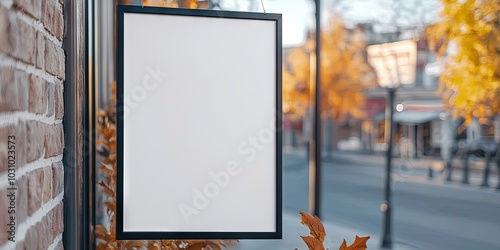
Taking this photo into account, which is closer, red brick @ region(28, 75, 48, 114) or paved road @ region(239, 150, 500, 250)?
red brick @ region(28, 75, 48, 114)

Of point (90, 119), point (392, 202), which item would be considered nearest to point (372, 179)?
point (392, 202)

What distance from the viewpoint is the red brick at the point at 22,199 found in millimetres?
589

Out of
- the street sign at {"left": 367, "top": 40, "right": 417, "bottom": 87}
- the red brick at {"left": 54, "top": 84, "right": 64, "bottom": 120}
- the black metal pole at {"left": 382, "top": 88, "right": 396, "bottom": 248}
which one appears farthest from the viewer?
the black metal pole at {"left": 382, "top": 88, "right": 396, "bottom": 248}

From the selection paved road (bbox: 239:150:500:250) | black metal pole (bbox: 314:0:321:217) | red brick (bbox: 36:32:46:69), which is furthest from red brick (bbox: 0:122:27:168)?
paved road (bbox: 239:150:500:250)

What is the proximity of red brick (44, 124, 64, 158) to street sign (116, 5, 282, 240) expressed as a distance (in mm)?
159

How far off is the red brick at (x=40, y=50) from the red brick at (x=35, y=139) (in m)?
0.07

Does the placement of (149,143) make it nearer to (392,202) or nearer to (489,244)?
(489,244)

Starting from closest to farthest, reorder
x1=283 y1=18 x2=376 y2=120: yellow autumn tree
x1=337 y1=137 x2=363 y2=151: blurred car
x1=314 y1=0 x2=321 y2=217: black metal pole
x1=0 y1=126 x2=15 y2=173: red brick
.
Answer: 1. x1=0 y1=126 x2=15 y2=173: red brick
2. x1=314 y1=0 x2=321 y2=217: black metal pole
3. x1=337 y1=137 x2=363 y2=151: blurred car
4. x1=283 y1=18 x2=376 y2=120: yellow autumn tree

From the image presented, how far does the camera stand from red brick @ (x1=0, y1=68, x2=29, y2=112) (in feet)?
1.74

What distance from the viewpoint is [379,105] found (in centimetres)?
374

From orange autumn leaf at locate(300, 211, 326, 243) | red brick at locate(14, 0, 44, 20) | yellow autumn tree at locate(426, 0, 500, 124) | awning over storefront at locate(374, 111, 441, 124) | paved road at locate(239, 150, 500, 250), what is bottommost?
paved road at locate(239, 150, 500, 250)

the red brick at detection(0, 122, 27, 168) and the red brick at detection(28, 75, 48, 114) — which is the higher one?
the red brick at detection(28, 75, 48, 114)

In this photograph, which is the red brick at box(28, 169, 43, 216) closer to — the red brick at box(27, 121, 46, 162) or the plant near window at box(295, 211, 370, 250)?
the red brick at box(27, 121, 46, 162)

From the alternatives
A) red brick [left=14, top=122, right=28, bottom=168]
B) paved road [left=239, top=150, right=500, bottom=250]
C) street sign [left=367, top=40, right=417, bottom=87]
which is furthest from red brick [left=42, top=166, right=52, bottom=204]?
street sign [left=367, top=40, right=417, bottom=87]
